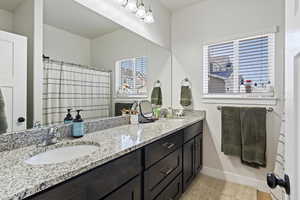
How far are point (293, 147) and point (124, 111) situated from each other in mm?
1536

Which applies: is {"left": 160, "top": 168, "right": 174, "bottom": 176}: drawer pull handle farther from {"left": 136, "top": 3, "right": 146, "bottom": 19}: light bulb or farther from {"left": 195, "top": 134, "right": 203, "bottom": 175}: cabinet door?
{"left": 136, "top": 3, "right": 146, "bottom": 19}: light bulb


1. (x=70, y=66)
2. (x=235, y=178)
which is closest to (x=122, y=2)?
(x=70, y=66)

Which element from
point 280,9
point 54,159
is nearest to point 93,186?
point 54,159

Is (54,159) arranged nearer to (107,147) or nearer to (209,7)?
(107,147)

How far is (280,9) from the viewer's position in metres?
1.89

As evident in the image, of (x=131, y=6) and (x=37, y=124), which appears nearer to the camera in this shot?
(x=37, y=124)

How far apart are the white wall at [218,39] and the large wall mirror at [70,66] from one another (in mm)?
911

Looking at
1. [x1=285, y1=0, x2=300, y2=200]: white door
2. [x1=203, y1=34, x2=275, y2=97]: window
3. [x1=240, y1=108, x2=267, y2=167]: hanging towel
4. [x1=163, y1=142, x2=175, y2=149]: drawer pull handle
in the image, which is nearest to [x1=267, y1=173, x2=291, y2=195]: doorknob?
[x1=285, y1=0, x2=300, y2=200]: white door

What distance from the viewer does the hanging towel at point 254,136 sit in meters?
1.94

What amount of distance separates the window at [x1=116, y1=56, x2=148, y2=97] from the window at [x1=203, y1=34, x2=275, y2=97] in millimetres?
950

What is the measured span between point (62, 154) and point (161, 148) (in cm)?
73

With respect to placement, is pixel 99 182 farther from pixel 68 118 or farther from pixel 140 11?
pixel 140 11

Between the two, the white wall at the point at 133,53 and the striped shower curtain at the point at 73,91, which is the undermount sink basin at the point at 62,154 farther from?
the white wall at the point at 133,53

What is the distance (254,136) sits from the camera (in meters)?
1.97
